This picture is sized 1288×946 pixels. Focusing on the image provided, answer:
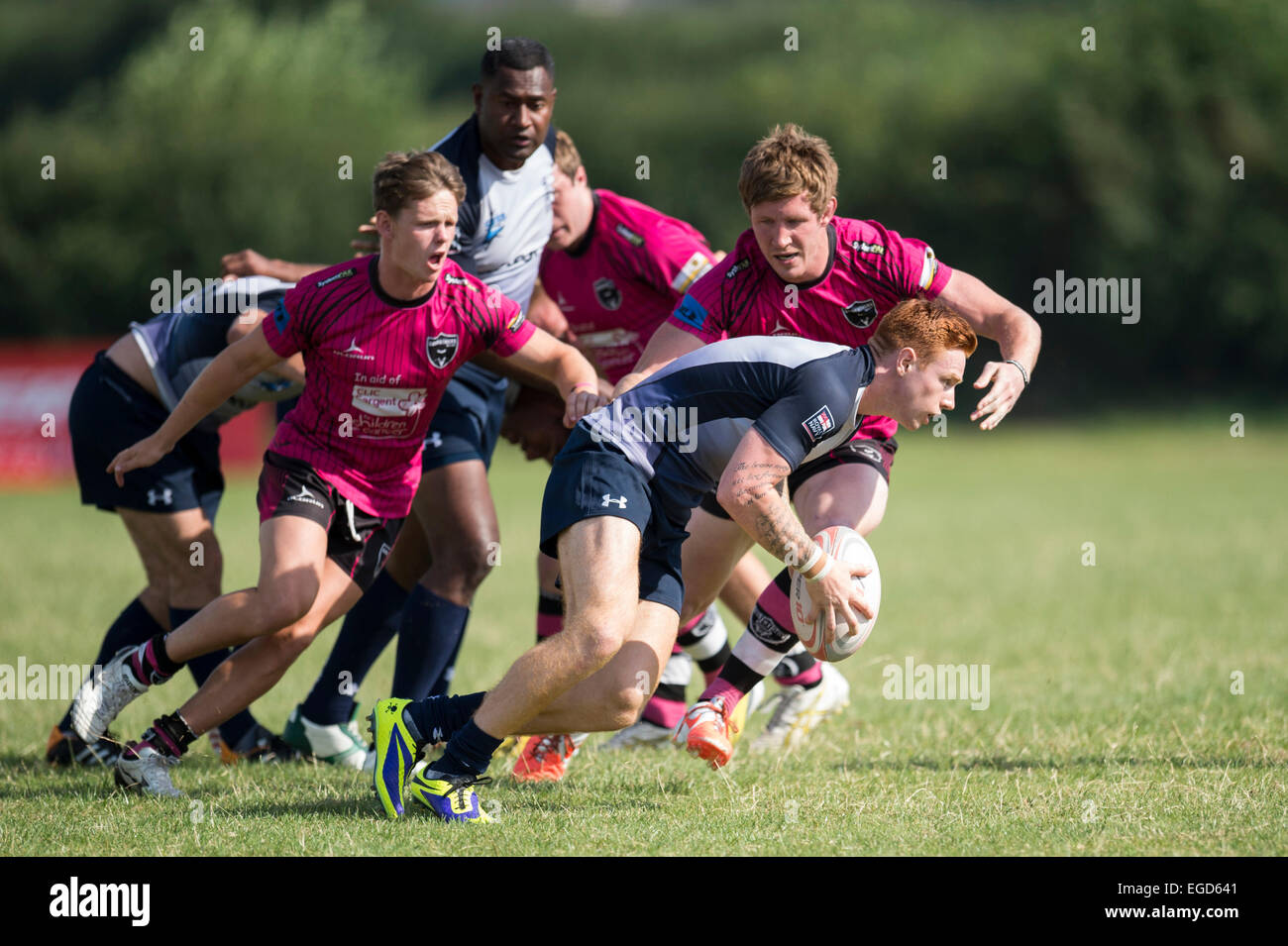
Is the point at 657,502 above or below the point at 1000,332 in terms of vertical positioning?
below

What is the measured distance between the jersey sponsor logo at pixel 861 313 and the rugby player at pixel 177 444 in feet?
7.24

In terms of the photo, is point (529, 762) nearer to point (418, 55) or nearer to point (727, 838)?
point (727, 838)

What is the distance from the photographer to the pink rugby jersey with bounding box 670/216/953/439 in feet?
17.0

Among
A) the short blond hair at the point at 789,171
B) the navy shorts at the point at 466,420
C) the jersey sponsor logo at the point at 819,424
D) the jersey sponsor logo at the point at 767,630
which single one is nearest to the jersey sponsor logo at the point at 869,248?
the short blond hair at the point at 789,171

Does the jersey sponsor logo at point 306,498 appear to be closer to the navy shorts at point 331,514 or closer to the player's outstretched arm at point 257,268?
the navy shorts at point 331,514

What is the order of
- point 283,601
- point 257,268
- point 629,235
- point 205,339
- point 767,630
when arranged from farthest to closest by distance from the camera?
point 629,235
point 257,268
point 205,339
point 767,630
point 283,601

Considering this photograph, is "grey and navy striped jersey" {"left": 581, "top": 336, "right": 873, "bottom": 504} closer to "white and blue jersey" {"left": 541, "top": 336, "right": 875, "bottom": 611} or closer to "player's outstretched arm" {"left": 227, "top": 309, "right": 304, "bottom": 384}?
"white and blue jersey" {"left": 541, "top": 336, "right": 875, "bottom": 611}

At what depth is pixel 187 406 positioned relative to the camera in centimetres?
496

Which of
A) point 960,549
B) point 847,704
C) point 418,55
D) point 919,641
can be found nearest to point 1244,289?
point 960,549

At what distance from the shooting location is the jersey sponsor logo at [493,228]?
579 centimetres

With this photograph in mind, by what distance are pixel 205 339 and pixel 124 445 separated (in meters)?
0.58

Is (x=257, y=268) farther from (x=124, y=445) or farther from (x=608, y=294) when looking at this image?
(x=608, y=294)

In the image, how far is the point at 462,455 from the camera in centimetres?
566
